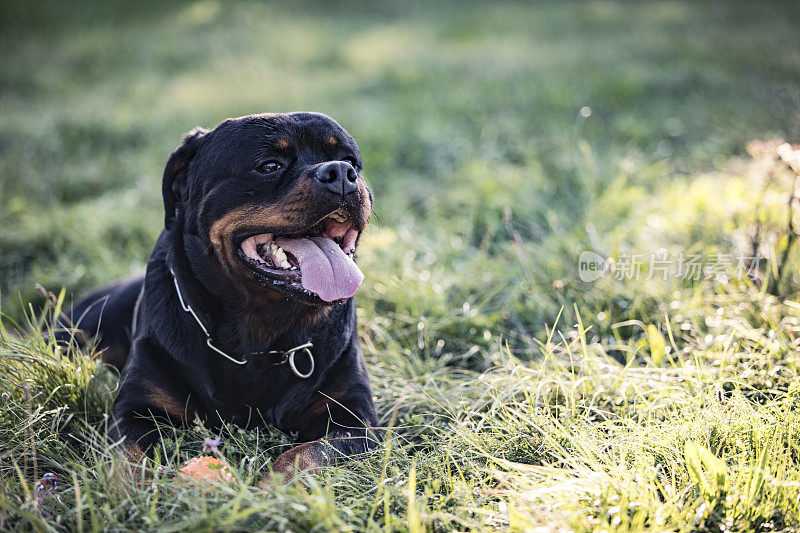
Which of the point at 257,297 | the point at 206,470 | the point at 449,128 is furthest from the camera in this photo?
the point at 449,128

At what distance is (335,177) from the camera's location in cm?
219

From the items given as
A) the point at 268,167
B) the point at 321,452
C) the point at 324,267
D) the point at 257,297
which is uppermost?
the point at 268,167

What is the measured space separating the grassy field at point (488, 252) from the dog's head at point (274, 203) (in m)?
0.60

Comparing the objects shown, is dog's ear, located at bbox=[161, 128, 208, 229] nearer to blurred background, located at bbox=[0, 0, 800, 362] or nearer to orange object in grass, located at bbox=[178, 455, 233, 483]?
orange object in grass, located at bbox=[178, 455, 233, 483]

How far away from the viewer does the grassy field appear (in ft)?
5.98

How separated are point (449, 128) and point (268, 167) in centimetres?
396

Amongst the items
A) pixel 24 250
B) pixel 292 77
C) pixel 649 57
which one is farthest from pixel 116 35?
pixel 649 57

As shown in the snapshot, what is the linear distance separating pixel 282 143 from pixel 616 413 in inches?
63.0

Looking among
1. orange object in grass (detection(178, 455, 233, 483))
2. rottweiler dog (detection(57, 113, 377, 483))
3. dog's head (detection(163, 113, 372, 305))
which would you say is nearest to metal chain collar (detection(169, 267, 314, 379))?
rottweiler dog (detection(57, 113, 377, 483))

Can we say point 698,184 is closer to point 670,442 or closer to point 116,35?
point 670,442

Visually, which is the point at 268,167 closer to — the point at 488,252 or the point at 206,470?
the point at 206,470

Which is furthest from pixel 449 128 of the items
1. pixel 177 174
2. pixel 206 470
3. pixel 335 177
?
pixel 206 470

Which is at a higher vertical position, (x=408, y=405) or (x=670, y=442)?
(x=670, y=442)

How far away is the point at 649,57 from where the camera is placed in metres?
7.76
